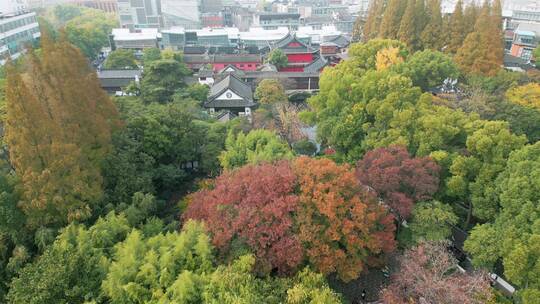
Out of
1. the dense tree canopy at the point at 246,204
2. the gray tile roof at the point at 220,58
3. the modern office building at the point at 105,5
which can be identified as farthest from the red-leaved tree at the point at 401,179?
the modern office building at the point at 105,5

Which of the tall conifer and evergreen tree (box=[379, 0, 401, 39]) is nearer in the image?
the tall conifer

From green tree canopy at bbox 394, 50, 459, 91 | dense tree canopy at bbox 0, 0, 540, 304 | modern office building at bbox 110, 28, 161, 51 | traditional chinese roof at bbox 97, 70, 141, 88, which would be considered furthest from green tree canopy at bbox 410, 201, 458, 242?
modern office building at bbox 110, 28, 161, 51

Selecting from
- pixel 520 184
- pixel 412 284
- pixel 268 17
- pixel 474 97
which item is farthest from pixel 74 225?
pixel 268 17

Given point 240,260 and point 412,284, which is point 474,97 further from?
point 240,260

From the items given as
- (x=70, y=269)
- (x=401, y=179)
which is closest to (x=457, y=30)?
(x=401, y=179)

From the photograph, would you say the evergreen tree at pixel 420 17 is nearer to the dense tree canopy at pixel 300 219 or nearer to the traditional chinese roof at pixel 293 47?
the traditional chinese roof at pixel 293 47

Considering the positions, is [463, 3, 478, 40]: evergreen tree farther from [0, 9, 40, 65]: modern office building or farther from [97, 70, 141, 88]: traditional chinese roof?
[0, 9, 40, 65]: modern office building

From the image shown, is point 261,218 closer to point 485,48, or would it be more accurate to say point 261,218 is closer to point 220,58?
point 485,48
